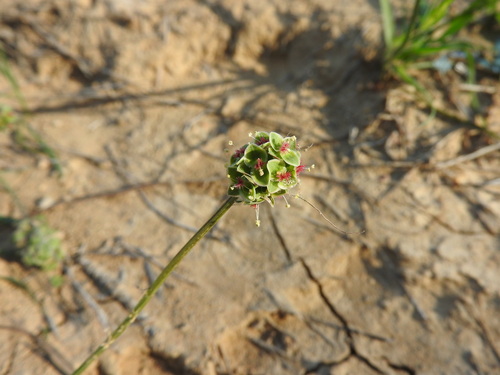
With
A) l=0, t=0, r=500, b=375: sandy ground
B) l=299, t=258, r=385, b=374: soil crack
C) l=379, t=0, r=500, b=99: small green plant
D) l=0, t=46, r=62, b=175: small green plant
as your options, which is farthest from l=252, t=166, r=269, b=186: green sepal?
l=0, t=46, r=62, b=175: small green plant

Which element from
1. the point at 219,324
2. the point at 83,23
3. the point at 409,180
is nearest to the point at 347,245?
the point at 409,180

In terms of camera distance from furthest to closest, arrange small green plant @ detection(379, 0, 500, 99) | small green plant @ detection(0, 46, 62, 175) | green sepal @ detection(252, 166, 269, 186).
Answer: small green plant @ detection(0, 46, 62, 175)
small green plant @ detection(379, 0, 500, 99)
green sepal @ detection(252, 166, 269, 186)

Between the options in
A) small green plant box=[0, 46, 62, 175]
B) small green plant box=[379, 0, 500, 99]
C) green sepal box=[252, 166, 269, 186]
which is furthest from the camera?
small green plant box=[0, 46, 62, 175]

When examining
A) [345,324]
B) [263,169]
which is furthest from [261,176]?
[345,324]

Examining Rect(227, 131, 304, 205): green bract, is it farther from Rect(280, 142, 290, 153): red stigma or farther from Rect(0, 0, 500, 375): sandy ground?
Rect(0, 0, 500, 375): sandy ground

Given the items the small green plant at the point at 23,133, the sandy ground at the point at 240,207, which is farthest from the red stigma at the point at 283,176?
the small green plant at the point at 23,133
